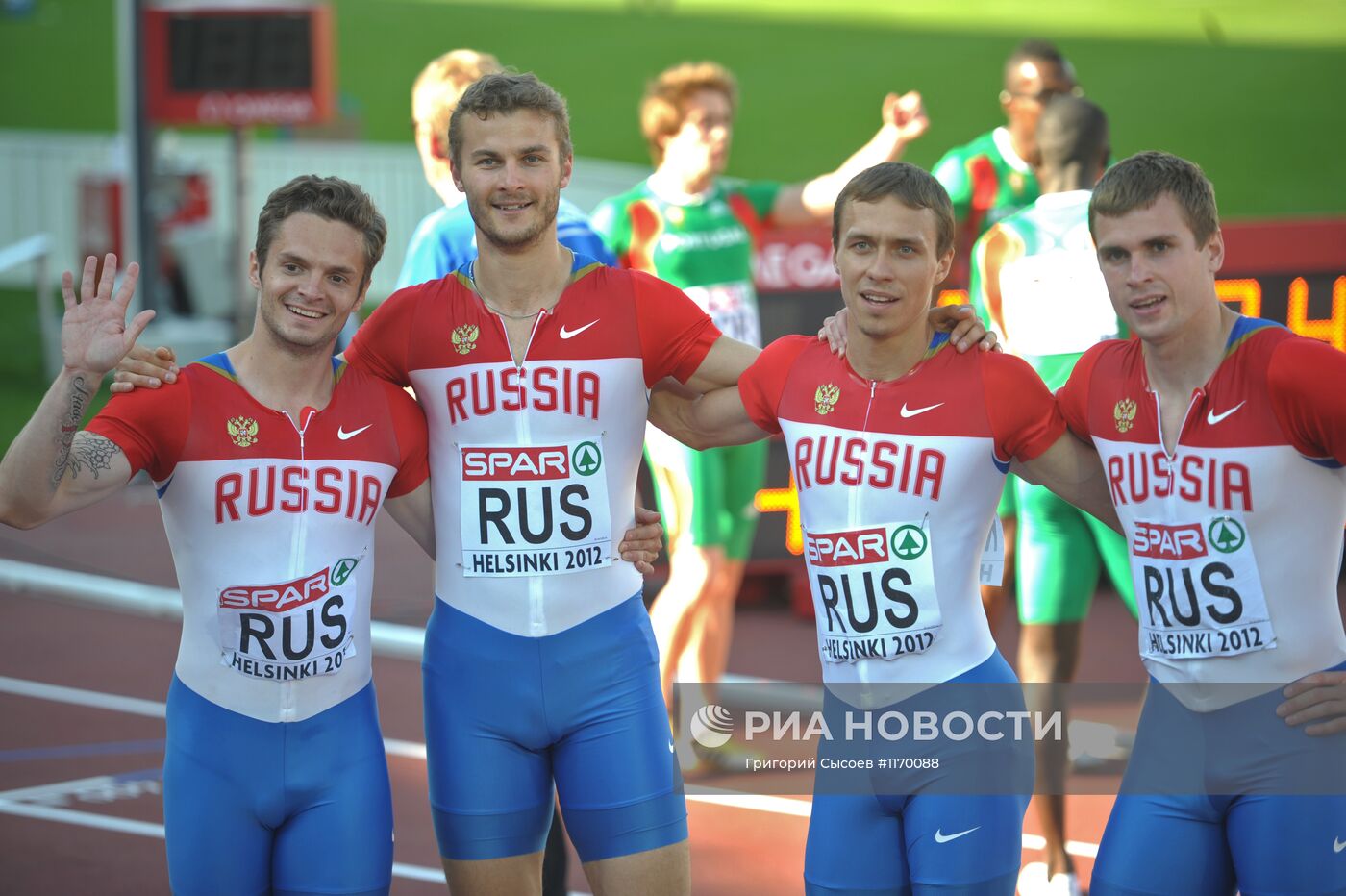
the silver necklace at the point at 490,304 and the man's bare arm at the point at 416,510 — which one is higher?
the silver necklace at the point at 490,304

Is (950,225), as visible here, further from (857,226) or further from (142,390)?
(142,390)

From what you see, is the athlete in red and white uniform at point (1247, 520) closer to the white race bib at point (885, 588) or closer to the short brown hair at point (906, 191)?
the white race bib at point (885, 588)

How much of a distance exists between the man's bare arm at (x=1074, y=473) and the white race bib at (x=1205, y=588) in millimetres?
242

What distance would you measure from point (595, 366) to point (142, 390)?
3.61 feet

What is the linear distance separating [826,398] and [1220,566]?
0.98 m

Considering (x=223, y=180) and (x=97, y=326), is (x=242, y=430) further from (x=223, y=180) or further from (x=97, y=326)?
(x=223, y=180)

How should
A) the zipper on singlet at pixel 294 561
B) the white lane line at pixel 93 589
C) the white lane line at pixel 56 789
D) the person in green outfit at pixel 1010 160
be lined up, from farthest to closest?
1. the white lane line at pixel 93 589
2. the person in green outfit at pixel 1010 160
3. the white lane line at pixel 56 789
4. the zipper on singlet at pixel 294 561

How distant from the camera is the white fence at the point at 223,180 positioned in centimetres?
1939

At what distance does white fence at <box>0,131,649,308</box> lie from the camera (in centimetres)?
1939

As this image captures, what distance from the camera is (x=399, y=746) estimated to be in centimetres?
780

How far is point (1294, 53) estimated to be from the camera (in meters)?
36.2

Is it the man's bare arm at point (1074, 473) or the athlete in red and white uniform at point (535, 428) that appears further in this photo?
the athlete in red and white uniform at point (535, 428)

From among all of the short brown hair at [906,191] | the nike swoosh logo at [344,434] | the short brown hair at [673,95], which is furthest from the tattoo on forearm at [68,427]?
the short brown hair at [673,95]

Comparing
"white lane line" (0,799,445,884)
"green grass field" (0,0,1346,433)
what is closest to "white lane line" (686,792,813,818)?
"white lane line" (0,799,445,884)
